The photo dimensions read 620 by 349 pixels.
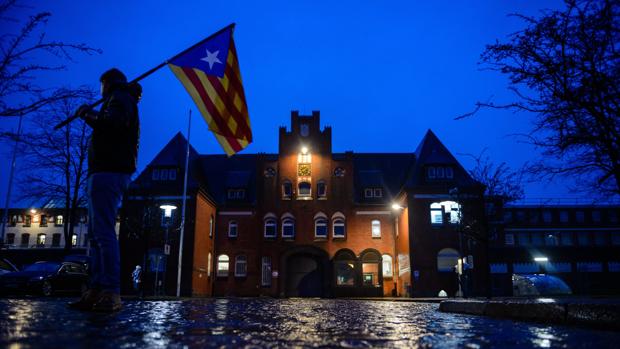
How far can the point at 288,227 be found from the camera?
4112 centimetres

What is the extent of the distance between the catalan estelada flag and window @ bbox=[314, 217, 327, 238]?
1267 inches

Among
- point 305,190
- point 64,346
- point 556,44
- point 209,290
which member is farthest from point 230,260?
point 64,346

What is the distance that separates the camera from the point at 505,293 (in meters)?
41.8

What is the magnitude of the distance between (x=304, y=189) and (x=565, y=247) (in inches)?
1412

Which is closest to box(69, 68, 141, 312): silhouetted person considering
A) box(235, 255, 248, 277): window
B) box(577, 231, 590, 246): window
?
box(235, 255, 248, 277): window

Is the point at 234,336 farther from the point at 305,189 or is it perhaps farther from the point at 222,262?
the point at 222,262

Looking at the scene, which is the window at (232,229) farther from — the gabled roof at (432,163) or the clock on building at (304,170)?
the gabled roof at (432,163)

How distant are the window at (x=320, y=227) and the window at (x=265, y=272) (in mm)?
4433

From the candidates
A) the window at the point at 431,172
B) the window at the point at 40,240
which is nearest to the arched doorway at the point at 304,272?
the window at the point at 431,172

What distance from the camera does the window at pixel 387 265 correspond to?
132 feet

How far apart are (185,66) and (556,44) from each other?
5.91 metres

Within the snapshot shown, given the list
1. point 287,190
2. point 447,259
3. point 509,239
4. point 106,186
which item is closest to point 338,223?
point 287,190

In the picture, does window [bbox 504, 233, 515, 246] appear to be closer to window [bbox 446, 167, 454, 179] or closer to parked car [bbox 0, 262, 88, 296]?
window [bbox 446, 167, 454, 179]

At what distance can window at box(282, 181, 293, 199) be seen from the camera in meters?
Result: 41.6
